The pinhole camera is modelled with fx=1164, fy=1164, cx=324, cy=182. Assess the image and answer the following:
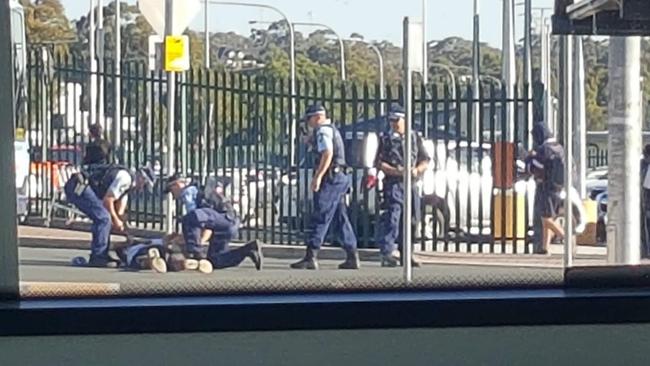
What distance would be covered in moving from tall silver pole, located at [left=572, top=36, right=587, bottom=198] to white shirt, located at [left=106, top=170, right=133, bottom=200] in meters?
1.25

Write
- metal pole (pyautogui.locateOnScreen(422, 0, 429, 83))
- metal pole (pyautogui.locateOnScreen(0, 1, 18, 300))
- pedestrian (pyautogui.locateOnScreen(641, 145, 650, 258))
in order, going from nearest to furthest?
metal pole (pyautogui.locateOnScreen(0, 1, 18, 300)) < metal pole (pyautogui.locateOnScreen(422, 0, 429, 83)) < pedestrian (pyautogui.locateOnScreen(641, 145, 650, 258))

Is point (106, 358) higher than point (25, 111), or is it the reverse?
point (25, 111)

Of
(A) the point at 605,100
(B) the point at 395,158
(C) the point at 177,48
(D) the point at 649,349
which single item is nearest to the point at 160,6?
(C) the point at 177,48

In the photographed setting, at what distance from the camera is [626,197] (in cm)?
326

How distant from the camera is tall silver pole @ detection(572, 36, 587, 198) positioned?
324 cm

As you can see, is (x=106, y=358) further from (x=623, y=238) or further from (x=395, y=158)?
(x=623, y=238)

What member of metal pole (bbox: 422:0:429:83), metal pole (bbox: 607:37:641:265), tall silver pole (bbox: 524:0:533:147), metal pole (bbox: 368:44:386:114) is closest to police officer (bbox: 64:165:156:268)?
metal pole (bbox: 368:44:386:114)

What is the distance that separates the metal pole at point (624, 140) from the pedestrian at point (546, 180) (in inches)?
5.6

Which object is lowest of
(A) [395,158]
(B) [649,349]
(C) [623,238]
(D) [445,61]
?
(B) [649,349]

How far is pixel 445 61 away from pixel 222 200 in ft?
2.40

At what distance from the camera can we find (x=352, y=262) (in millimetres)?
3236

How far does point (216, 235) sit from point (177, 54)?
0.51 meters

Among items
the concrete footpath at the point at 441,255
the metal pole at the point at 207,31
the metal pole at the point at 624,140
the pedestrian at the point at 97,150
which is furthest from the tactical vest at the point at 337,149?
the metal pole at the point at 624,140

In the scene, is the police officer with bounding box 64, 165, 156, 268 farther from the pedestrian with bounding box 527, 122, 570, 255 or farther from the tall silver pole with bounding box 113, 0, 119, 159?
the pedestrian with bounding box 527, 122, 570, 255
